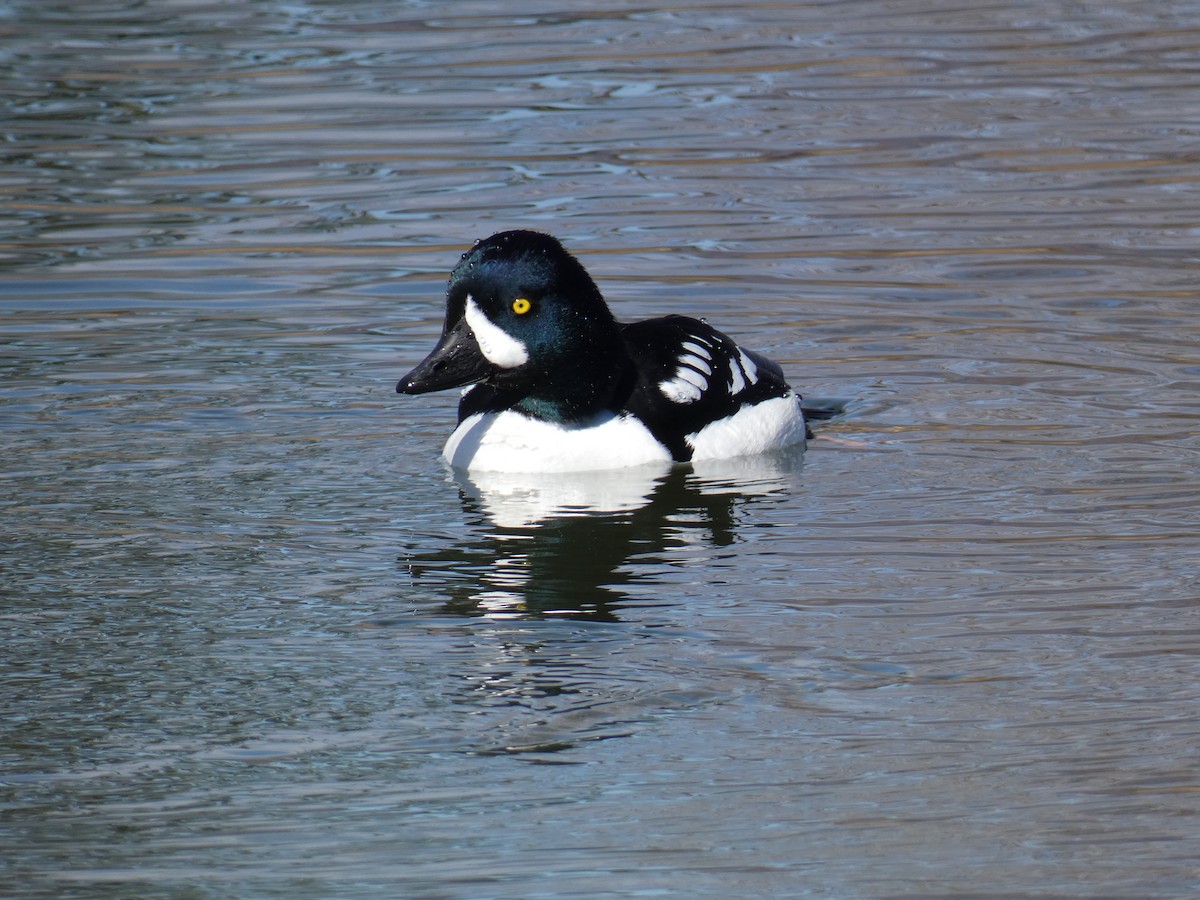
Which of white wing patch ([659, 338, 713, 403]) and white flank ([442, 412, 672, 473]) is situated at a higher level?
white wing patch ([659, 338, 713, 403])

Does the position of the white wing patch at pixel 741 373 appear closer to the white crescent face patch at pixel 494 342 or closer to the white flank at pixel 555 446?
the white flank at pixel 555 446

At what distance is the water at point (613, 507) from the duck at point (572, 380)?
16cm

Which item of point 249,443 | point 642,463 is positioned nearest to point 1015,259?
point 642,463

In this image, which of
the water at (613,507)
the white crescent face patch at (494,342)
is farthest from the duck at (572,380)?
the water at (613,507)

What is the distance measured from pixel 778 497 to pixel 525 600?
1566mm

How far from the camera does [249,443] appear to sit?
344 inches

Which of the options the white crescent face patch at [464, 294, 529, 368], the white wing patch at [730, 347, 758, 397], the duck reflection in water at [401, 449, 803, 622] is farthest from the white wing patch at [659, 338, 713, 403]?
the white crescent face patch at [464, 294, 529, 368]

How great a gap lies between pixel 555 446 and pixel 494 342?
0.54m

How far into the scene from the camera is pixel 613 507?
804 cm

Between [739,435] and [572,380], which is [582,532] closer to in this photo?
[572,380]

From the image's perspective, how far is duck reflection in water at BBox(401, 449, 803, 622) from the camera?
6934mm

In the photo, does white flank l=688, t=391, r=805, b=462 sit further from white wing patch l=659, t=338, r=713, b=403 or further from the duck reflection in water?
white wing patch l=659, t=338, r=713, b=403

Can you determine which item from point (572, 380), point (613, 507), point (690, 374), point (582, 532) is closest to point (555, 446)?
point (572, 380)

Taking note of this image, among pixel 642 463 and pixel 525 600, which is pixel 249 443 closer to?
pixel 642 463
